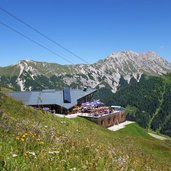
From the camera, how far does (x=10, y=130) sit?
11469mm

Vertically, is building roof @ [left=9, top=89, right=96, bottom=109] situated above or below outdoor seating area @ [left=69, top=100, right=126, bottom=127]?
above

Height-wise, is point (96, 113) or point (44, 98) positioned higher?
point (44, 98)

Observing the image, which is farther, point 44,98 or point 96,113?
point 44,98

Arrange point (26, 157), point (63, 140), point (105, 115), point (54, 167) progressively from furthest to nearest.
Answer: point (105, 115) → point (63, 140) → point (26, 157) → point (54, 167)

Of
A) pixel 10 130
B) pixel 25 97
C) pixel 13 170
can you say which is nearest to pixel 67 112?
pixel 25 97

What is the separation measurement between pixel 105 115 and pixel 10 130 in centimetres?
7296

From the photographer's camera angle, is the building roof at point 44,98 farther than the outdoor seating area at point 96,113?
Yes

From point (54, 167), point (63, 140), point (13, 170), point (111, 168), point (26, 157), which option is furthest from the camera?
point (63, 140)

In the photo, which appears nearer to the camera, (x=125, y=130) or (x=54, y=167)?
(x=54, y=167)

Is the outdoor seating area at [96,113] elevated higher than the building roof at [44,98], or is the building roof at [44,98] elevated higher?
the building roof at [44,98]

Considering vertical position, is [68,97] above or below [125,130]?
above

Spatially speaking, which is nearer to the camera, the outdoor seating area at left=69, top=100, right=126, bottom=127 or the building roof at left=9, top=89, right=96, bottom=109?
the outdoor seating area at left=69, top=100, right=126, bottom=127

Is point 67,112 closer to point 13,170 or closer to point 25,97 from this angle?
point 25,97

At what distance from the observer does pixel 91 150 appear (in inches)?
397
